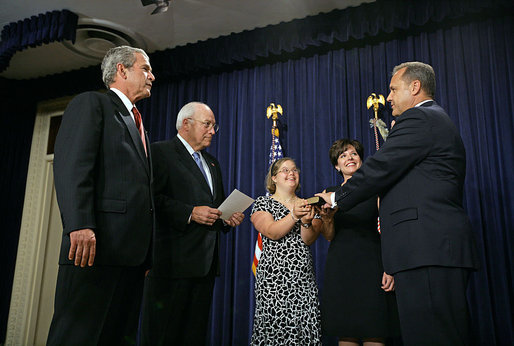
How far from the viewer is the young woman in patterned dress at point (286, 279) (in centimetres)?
253

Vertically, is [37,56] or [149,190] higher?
[37,56]

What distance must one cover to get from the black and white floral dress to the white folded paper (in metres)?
0.32

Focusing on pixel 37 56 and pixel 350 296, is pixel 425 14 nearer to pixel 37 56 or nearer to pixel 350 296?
pixel 350 296

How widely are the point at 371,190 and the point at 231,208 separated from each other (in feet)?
2.66

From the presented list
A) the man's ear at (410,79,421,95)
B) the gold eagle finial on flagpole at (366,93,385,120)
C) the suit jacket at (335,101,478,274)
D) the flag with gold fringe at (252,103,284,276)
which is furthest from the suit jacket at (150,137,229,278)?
the gold eagle finial on flagpole at (366,93,385,120)

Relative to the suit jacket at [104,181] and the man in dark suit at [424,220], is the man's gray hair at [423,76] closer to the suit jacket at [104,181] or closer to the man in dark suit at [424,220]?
the man in dark suit at [424,220]

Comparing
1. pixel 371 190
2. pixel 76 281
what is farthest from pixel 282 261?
pixel 76 281

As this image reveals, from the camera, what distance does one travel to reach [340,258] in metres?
2.59

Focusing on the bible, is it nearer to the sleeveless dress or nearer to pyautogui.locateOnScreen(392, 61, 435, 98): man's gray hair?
the sleeveless dress

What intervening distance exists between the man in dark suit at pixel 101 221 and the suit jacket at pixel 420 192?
1014mm

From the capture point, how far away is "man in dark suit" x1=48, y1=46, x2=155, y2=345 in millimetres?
1626

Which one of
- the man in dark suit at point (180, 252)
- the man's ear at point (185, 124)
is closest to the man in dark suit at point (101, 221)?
the man in dark suit at point (180, 252)

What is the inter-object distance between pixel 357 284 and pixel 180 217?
1.07 metres

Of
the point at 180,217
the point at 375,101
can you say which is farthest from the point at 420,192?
the point at 375,101
